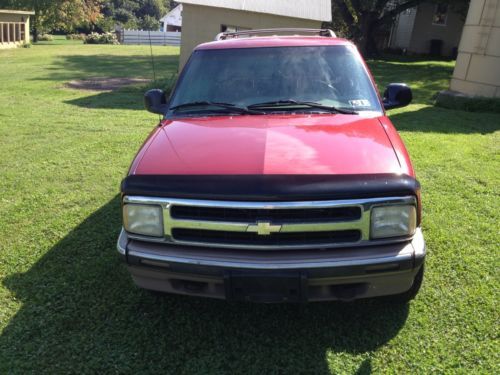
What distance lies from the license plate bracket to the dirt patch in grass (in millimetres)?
12547

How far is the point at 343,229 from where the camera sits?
2494 mm

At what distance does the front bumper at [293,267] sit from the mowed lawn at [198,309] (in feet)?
1.42

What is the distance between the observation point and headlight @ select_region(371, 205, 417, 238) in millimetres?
2510

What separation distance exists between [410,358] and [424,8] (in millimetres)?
31642

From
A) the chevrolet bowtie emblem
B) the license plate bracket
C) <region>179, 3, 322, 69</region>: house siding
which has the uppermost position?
<region>179, 3, 322, 69</region>: house siding

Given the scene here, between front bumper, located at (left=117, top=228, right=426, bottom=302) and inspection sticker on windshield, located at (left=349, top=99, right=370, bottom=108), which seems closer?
front bumper, located at (left=117, top=228, right=426, bottom=302)

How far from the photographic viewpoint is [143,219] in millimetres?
2666

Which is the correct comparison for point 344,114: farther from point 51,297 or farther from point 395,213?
point 51,297

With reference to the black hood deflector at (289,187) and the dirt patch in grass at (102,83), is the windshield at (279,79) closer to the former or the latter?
the black hood deflector at (289,187)

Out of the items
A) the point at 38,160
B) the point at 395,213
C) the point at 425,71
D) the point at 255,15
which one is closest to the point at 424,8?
the point at 425,71

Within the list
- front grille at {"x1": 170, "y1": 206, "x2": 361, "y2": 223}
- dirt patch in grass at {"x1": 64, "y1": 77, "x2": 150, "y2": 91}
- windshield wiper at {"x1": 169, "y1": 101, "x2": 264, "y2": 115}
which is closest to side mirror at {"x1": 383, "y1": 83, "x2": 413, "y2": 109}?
windshield wiper at {"x1": 169, "y1": 101, "x2": 264, "y2": 115}

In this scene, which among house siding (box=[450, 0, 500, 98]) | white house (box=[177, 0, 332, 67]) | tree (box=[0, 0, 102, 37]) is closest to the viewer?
house siding (box=[450, 0, 500, 98])

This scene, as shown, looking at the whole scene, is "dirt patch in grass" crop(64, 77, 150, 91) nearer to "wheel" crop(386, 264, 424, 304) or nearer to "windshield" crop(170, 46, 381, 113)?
"windshield" crop(170, 46, 381, 113)

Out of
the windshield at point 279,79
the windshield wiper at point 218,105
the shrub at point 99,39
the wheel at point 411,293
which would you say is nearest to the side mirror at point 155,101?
the windshield at point 279,79
